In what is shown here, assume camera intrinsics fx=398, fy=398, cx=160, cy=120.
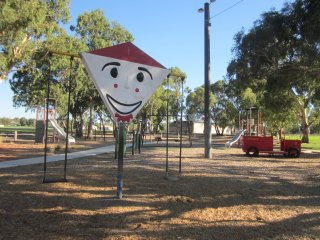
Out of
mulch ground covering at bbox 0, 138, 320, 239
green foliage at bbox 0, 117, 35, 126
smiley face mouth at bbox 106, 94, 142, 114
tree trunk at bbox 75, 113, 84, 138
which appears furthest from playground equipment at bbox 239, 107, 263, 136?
green foliage at bbox 0, 117, 35, 126

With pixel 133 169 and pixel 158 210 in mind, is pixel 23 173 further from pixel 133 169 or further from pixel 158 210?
pixel 158 210

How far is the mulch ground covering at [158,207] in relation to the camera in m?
5.24

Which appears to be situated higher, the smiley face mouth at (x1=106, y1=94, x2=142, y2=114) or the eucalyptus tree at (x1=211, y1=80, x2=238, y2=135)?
the eucalyptus tree at (x1=211, y1=80, x2=238, y2=135)

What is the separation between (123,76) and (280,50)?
10.9m

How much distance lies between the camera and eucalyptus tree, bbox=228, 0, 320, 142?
1442 cm

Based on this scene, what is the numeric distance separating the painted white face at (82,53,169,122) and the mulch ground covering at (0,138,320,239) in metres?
1.64

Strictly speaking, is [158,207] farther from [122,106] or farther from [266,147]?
[266,147]

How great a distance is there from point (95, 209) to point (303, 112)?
32.2m

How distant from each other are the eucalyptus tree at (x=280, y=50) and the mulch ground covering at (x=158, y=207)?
6718mm

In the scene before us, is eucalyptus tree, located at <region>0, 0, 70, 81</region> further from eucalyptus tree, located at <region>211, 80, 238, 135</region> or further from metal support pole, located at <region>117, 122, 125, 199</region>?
eucalyptus tree, located at <region>211, 80, 238, 135</region>

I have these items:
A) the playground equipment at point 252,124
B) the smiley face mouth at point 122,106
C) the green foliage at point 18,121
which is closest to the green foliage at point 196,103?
the playground equipment at point 252,124

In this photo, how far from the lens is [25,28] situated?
22.3 metres

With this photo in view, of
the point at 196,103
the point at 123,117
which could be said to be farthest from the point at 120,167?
the point at 196,103

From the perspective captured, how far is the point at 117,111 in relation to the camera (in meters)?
7.04
